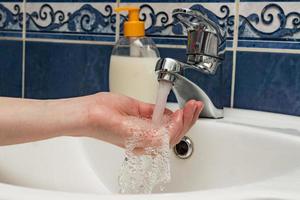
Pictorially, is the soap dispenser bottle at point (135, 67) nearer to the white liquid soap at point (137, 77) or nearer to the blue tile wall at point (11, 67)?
the white liquid soap at point (137, 77)

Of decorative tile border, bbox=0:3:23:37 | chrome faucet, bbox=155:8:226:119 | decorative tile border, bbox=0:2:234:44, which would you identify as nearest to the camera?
chrome faucet, bbox=155:8:226:119

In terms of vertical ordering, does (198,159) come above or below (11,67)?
below

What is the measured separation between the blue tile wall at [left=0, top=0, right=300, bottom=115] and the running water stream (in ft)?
0.52

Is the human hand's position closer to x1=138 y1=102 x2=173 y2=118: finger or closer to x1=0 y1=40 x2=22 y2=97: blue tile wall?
x1=138 y1=102 x2=173 y2=118: finger

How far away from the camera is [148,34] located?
790 millimetres

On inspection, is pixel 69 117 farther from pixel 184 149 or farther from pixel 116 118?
pixel 184 149

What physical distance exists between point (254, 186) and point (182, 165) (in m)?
0.28

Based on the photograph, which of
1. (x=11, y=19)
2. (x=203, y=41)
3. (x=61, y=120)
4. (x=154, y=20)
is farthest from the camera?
(x=11, y=19)

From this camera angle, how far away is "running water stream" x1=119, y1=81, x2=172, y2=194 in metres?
0.50

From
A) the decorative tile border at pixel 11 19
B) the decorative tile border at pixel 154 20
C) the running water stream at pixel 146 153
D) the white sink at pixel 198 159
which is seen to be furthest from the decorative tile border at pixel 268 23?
the decorative tile border at pixel 11 19

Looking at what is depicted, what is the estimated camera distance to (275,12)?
69cm

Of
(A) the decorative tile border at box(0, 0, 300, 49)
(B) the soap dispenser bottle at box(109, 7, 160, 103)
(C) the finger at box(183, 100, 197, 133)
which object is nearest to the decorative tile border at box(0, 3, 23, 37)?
(A) the decorative tile border at box(0, 0, 300, 49)

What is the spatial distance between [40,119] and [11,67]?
0.45 m

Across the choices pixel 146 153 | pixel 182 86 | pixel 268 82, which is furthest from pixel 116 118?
pixel 268 82
